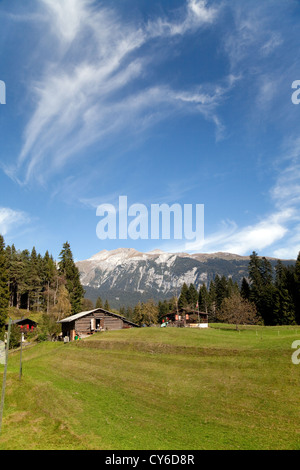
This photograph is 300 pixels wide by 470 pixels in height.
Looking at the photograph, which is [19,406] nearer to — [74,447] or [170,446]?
[74,447]

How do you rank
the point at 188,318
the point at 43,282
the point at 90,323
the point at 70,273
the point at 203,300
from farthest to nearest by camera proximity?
the point at 203,300, the point at 43,282, the point at 70,273, the point at 188,318, the point at 90,323

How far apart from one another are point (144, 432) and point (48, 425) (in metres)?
6.71

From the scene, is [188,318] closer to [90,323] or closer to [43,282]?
[90,323]

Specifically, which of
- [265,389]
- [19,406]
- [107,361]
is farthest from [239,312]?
[19,406]

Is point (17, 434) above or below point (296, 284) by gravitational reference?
below

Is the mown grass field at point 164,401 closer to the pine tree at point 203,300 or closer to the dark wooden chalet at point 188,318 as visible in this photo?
the dark wooden chalet at point 188,318

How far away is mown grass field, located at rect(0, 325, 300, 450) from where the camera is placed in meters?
16.2

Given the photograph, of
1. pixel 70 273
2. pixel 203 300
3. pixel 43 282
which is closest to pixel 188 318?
pixel 70 273

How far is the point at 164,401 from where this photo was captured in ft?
73.8

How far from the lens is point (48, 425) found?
742 inches

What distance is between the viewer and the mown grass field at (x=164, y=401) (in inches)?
636

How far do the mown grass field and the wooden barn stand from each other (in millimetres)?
23167

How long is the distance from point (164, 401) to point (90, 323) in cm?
4360

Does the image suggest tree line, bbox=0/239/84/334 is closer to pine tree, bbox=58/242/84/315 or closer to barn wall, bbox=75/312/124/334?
pine tree, bbox=58/242/84/315
